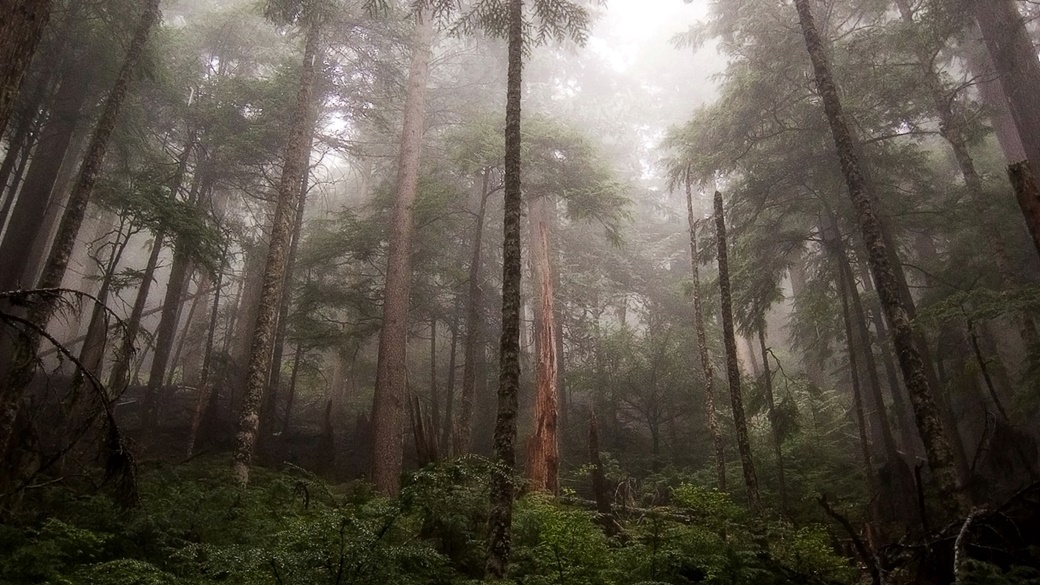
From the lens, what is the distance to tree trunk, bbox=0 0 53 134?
15.1 ft

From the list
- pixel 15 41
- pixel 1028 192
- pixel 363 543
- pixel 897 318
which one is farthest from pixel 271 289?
pixel 1028 192

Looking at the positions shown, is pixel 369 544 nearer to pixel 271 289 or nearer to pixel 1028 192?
pixel 1028 192

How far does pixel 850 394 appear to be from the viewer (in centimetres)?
2486

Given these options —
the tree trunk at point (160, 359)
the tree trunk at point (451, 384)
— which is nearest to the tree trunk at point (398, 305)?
the tree trunk at point (451, 384)

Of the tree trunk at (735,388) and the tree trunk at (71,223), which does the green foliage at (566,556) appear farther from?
the tree trunk at (71,223)

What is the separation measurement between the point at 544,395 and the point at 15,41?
1187 centimetres

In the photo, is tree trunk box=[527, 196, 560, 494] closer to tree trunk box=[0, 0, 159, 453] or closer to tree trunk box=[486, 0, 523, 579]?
tree trunk box=[486, 0, 523, 579]

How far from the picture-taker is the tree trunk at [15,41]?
4.61 metres

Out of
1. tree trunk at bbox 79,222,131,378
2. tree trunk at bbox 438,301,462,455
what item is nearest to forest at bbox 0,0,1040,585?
tree trunk at bbox 79,222,131,378

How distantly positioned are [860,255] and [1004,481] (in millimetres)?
7553

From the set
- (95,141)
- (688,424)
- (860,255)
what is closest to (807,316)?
(860,255)

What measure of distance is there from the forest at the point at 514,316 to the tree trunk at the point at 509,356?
0.05 m

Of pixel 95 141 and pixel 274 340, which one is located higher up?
pixel 95 141

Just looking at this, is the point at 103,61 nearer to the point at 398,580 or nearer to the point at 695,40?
the point at 398,580
